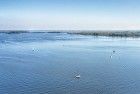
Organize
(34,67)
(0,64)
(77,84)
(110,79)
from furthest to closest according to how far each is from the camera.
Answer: (0,64) < (34,67) < (110,79) < (77,84)

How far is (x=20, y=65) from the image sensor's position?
3750 cm

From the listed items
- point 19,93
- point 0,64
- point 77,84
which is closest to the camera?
point 19,93

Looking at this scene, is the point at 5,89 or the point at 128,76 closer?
the point at 5,89

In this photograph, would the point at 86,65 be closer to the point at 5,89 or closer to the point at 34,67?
the point at 34,67

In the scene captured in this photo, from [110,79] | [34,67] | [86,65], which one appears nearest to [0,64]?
[34,67]

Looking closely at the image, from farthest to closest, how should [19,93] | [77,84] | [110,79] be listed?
[110,79], [77,84], [19,93]

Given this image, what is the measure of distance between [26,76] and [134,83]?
11662 mm

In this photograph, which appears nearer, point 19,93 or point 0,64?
point 19,93

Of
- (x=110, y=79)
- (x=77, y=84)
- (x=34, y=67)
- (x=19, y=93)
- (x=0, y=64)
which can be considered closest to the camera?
(x=19, y=93)

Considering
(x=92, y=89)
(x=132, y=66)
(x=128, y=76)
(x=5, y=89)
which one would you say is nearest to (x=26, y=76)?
(x=5, y=89)

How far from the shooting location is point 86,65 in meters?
37.4

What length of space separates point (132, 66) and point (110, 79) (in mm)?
8957

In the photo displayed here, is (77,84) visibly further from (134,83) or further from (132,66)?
(132,66)

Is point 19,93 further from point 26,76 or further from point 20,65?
point 20,65
